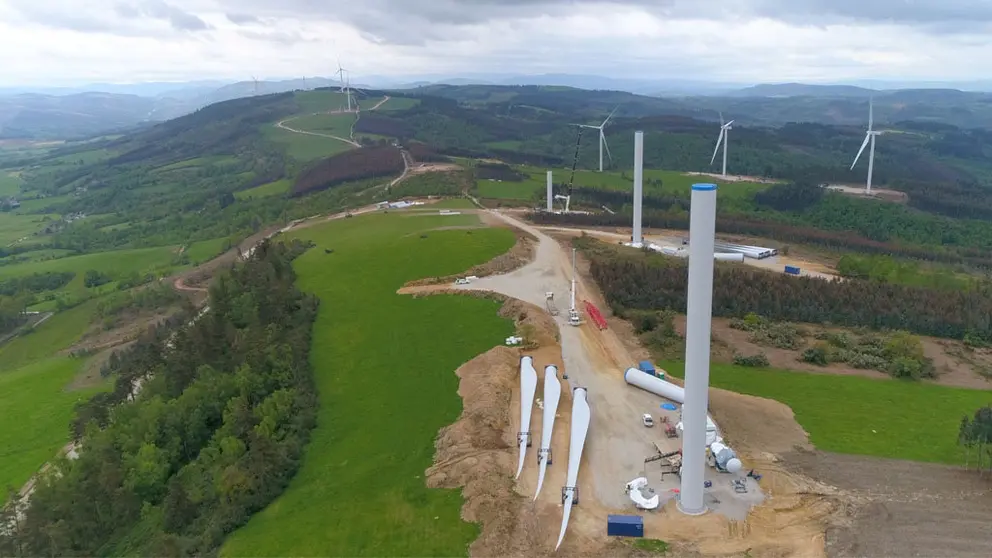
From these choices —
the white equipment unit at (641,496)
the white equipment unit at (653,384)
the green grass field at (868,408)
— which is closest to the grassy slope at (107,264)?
the white equipment unit at (653,384)

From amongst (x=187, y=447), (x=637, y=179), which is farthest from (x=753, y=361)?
(x=187, y=447)

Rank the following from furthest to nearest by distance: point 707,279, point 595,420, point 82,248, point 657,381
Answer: point 82,248 < point 657,381 < point 595,420 < point 707,279

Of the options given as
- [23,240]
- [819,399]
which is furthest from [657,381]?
[23,240]

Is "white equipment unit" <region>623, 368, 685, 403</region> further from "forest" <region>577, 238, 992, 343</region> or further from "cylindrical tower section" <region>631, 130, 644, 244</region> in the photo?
"cylindrical tower section" <region>631, 130, 644, 244</region>

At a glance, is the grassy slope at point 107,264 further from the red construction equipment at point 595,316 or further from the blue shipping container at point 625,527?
the blue shipping container at point 625,527

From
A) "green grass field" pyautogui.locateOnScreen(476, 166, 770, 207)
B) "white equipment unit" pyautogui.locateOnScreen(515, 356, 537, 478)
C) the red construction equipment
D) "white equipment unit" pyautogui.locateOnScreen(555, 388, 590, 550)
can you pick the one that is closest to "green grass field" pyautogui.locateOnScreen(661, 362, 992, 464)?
the red construction equipment

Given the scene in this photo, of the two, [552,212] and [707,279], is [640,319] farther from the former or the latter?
[552,212]
